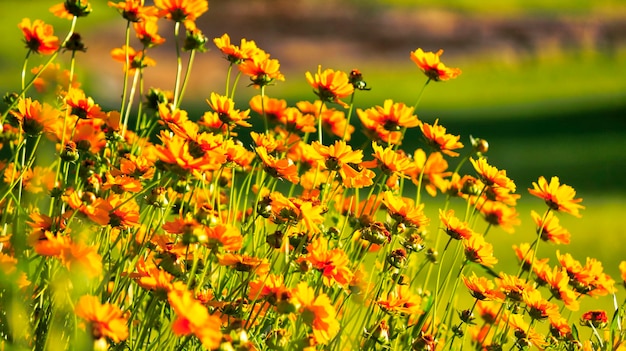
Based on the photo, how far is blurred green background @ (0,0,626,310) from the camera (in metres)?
5.89

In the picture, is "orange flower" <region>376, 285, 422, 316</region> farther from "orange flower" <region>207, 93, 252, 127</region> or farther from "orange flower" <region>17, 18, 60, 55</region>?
"orange flower" <region>17, 18, 60, 55</region>

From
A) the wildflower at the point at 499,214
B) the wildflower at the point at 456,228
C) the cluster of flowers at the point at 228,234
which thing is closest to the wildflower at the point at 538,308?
the cluster of flowers at the point at 228,234

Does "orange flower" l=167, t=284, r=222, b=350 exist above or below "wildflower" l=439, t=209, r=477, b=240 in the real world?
below

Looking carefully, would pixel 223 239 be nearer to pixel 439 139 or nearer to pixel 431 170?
pixel 439 139

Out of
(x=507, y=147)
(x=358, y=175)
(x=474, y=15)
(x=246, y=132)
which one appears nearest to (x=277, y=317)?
(x=358, y=175)

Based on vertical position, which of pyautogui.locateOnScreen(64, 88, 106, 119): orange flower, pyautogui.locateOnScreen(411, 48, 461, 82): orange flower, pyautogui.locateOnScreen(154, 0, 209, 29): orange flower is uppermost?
pyautogui.locateOnScreen(411, 48, 461, 82): orange flower

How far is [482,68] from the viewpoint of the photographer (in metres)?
11.9

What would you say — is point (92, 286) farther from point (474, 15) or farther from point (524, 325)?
point (474, 15)

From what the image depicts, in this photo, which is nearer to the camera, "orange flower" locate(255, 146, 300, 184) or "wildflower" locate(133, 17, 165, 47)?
"orange flower" locate(255, 146, 300, 184)

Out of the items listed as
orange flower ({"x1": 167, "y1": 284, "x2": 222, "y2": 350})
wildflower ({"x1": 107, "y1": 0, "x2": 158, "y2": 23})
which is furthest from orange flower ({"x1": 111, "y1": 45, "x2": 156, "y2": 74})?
orange flower ({"x1": 167, "y1": 284, "x2": 222, "y2": 350})

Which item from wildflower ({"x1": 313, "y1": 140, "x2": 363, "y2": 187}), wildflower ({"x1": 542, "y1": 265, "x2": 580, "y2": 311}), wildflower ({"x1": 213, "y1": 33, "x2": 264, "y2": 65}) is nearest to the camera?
wildflower ({"x1": 313, "y1": 140, "x2": 363, "y2": 187})

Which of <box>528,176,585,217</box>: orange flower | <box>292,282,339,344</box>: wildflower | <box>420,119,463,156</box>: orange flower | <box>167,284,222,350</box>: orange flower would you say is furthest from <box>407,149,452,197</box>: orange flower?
<box>167,284,222,350</box>: orange flower

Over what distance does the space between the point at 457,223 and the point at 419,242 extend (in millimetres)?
63

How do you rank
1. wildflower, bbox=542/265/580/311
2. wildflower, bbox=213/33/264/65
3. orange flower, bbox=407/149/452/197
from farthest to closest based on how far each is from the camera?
orange flower, bbox=407/149/452/197
wildflower, bbox=213/33/264/65
wildflower, bbox=542/265/580/311
